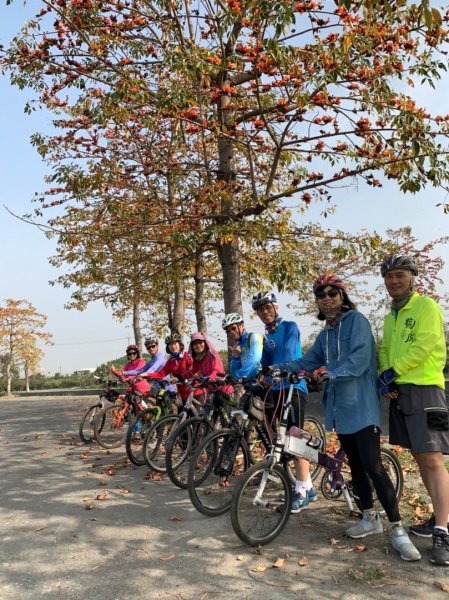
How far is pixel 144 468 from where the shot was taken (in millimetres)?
7266

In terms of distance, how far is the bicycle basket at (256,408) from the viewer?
5191mm

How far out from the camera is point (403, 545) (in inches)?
148

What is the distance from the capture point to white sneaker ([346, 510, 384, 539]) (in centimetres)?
418

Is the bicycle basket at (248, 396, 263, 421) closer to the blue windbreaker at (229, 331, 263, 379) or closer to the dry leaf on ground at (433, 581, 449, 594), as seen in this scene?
the blue windbreaker at (229, 331, 263, 379)

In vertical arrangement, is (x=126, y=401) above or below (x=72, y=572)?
above

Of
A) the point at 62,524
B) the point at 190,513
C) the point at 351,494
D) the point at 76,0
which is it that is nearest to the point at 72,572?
the point at 62,524

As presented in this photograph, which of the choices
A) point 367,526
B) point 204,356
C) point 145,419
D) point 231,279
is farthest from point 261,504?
point 231,279

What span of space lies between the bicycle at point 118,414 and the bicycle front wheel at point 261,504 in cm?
525

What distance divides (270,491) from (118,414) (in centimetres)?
550

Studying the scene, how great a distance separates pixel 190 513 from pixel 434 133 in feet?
19.4

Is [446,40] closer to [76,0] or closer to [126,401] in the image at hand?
[76,0]

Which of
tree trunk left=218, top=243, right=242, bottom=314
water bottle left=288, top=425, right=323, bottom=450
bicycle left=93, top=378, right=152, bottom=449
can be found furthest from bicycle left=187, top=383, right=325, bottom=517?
bicycle left=93, top=378, right=152, bottom=449

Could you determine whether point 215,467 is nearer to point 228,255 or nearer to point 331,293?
point 331,293

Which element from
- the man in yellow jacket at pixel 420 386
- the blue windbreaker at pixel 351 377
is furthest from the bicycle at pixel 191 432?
the man in yellow jacket at pixel 420 386
